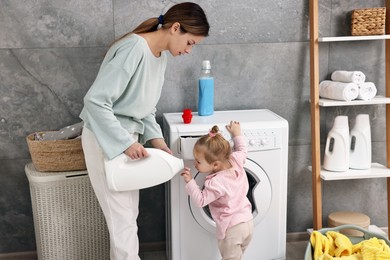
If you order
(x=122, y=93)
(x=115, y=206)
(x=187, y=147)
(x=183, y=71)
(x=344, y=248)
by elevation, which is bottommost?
(x=344, y=248)

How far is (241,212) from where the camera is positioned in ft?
6.96

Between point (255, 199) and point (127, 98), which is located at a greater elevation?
point (127, 98)

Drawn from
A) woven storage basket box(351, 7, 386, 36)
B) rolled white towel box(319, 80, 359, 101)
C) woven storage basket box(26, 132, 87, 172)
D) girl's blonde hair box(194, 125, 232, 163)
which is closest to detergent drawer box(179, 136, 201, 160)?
girl's blonde hair box(194, 125, 232, 163)

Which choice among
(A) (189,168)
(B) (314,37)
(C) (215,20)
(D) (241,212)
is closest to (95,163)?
(A) (189,168)

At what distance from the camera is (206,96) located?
2434mm

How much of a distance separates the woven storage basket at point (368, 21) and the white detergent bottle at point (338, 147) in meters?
0.47

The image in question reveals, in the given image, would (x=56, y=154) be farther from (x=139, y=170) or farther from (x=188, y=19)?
(x=188, y=19)

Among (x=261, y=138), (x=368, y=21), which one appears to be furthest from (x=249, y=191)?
(x=368, y=21)

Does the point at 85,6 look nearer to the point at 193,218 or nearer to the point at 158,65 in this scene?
the point at 158,65

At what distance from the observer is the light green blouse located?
1.80 metres

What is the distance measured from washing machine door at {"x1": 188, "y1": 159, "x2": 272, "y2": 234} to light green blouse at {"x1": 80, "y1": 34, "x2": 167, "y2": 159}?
0.52 m

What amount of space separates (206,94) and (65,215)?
36.8 inches

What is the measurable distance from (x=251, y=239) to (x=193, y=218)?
1.02 ft

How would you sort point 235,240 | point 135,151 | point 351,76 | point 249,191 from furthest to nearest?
1. point 351,76
2. point 249,191
3. point 235,240
4. point 135,151
